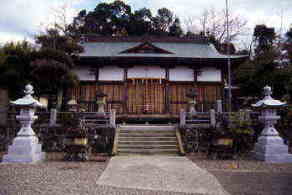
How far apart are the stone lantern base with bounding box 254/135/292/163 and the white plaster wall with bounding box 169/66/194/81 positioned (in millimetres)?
6761

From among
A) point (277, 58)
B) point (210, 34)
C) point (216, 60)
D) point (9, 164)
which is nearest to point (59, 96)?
point (9, 164)

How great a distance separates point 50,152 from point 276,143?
913 cm

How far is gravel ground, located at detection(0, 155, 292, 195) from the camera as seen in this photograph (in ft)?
15.7

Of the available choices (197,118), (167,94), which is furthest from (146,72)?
(197,118)

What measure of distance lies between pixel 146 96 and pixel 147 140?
4.32 m

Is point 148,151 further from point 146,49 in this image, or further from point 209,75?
point 146,49

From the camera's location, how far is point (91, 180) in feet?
18.4

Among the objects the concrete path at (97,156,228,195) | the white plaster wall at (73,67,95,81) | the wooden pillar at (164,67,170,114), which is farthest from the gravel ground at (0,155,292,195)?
the white plaster wall at (73,67,95,81)

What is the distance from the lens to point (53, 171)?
6645 mm

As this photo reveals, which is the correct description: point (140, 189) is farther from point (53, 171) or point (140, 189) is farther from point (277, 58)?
point (277, 58)

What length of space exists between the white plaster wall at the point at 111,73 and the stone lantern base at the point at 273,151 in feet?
28.6

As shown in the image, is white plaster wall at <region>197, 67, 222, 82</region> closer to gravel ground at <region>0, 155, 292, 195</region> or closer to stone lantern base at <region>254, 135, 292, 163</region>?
stone lantern base at <region>254, 135, 292, 163</region>

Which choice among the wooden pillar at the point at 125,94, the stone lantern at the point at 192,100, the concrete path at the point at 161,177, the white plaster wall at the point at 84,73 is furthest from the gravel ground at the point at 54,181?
the white plaster wall at the point at 84,73

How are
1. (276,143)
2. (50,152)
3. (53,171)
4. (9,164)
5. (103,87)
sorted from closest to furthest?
(53,171) < (9,164) < (276,143) < (50,152) < (103,87)
